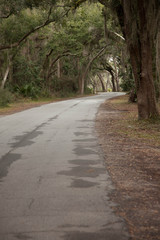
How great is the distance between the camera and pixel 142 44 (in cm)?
1266

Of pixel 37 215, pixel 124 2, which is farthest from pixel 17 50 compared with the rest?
pixel 37 215

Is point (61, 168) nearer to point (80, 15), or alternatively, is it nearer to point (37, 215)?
point (37, 215)

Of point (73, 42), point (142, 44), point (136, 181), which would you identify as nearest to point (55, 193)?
point (136, 181)

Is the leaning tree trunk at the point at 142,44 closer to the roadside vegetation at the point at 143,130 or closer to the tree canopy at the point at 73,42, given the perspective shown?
the tree canopy at the point at 73,42

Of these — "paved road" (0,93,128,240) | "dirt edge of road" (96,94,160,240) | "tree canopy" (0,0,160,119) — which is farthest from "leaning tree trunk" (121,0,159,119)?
"paved road" (0,93,128,240)

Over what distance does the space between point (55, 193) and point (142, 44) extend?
9310 millimetres

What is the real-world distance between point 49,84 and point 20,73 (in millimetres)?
5923

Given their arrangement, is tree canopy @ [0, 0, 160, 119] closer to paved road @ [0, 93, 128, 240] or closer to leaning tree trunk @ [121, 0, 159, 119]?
leaning tree trunk @ [121, 0, 159, 119]

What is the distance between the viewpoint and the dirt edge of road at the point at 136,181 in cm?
374

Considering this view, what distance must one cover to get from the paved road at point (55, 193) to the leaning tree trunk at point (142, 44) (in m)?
4.82

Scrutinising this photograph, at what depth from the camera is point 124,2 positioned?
42.1ft

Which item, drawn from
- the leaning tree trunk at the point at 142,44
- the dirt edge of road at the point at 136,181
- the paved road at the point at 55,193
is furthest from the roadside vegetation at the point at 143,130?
the paved road at the point at 55,193

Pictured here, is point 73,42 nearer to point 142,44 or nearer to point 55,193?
point 142,44

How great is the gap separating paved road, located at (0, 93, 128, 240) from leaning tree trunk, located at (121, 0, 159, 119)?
4.82 metres
